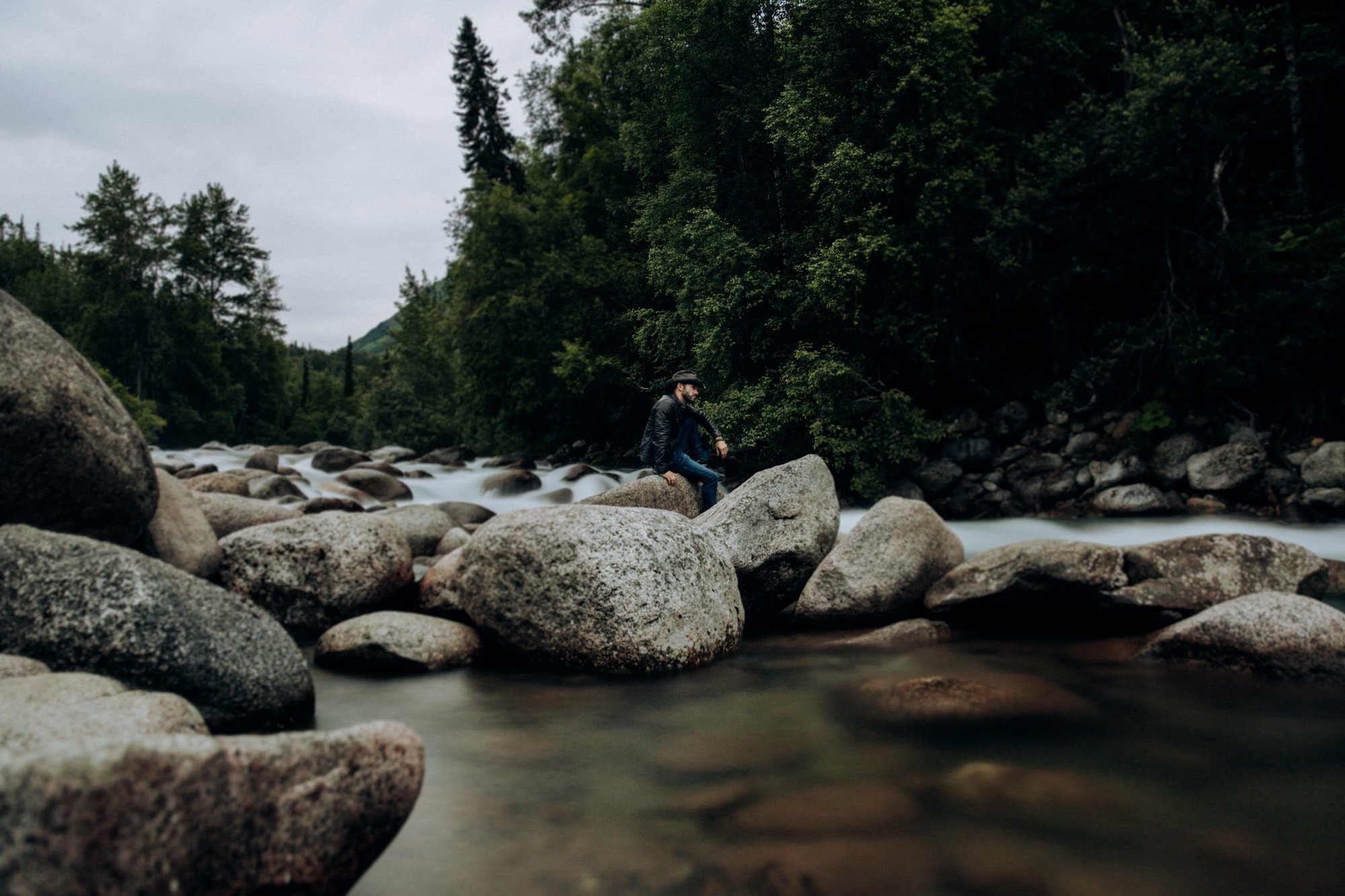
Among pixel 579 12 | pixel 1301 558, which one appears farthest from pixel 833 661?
pixel 579 12

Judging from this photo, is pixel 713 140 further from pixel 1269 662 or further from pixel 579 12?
pixel 1269 662

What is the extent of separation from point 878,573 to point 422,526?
658cm

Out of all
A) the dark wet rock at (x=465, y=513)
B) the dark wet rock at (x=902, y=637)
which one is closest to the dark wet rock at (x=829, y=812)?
the dark wet rock at (x=902, y=637)

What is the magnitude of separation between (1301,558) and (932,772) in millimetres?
4818

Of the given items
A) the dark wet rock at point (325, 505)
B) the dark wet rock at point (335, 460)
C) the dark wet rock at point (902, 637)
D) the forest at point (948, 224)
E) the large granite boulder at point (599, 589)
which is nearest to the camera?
the large granite boulder at point (599, 589)

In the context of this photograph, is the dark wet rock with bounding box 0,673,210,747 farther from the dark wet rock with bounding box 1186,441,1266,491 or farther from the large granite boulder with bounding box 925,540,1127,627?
the dark wet rock with bounding box 1186,441,1266,491

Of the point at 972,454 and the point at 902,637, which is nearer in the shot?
the point at 902,637

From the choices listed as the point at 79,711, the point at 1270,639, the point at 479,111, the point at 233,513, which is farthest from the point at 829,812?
the point at 479,111

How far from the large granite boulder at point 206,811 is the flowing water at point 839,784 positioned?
966 mm

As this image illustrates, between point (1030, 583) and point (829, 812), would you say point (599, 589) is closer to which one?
point (829, 812)

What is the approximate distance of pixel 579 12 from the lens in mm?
29609

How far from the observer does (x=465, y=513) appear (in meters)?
14.7

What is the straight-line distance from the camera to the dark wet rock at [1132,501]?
666 inches

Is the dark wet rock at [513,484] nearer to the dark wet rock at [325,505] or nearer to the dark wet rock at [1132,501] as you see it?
the dark wet rock at [325,505]
